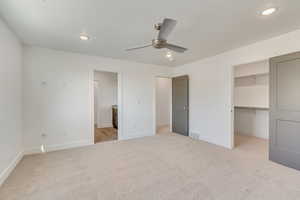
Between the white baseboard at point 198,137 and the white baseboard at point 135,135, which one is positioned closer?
the white baseboard at point 198,137

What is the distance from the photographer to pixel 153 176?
222 cm

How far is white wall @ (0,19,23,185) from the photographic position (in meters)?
2.10

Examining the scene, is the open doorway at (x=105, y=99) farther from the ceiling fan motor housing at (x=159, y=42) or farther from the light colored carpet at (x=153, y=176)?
the ceiling fan motor housing at (x=159, y=42)

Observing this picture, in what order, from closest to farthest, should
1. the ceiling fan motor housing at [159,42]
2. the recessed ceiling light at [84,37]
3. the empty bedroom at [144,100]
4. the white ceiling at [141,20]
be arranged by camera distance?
1. the white ceiling at [141,20]
2. the empty bedroom at [144,100]
3. the ceiling fan motor housing at [159,42]
4. the recessed ceiling light at [84,37]

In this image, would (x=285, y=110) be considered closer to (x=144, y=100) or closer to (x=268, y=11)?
(x=268, y=11)

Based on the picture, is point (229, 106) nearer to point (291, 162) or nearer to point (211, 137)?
point (211, 137)

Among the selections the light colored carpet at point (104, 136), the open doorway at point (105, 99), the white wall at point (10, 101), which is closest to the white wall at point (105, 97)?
the open doorway at point (105, 99)

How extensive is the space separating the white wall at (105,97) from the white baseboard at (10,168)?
333 cm

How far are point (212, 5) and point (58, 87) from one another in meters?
3.63

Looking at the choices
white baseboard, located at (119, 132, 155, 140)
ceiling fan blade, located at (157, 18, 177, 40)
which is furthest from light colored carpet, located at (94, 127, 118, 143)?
ceiling fan blade, located at (157, 18, 177, 40)

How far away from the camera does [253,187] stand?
1.92 metres

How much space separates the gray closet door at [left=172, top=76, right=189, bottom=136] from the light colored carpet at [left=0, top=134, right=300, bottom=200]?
143 cm

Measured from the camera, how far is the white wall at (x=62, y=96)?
Answer: 319 cm

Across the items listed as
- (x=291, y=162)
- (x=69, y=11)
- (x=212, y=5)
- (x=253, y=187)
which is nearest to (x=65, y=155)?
(x=69, y=11)
